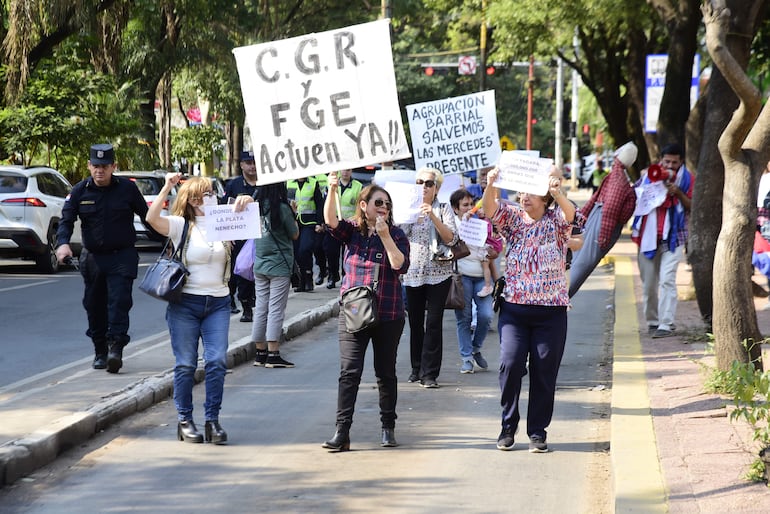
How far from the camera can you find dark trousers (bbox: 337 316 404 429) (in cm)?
744

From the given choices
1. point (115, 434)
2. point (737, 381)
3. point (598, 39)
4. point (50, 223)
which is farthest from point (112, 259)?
point (598, 39)

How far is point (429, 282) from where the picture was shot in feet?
31.8

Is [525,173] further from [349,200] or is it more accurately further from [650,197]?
[349,200]

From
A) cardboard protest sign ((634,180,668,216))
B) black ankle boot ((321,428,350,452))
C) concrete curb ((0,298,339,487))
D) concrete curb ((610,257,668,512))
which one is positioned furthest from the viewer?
cardboard protest sign ((634,180,668,216))

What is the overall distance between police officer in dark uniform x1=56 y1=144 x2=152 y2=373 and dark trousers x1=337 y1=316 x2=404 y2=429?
278 cm

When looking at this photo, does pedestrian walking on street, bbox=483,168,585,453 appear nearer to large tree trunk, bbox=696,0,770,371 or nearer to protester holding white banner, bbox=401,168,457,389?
large tree trunk, bbox=696,0,770,371

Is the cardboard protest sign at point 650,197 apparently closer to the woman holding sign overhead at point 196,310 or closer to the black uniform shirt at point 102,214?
the black uniform shirt at point 102,214

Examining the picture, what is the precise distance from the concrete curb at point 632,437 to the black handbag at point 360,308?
1658 millimetres

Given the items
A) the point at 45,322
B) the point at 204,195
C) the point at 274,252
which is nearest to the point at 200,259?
the point at 204,195

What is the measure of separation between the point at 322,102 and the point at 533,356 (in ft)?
7.33

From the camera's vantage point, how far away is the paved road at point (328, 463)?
633 centimetres

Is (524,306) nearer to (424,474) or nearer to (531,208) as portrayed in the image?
(531,208)

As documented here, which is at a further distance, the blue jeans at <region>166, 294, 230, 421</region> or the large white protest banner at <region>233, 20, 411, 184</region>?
the large white protest banner at <region>233, 20, 411, 184</region>

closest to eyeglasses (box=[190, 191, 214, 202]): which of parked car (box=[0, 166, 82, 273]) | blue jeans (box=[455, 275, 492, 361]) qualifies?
blue jeans (box=[455, 275, 492, 361])
